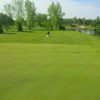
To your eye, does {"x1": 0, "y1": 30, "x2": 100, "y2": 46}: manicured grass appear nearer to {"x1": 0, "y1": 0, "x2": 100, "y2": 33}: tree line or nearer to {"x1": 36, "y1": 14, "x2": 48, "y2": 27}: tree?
{"x1": 0, "y1": 0, "x2": 100, "y2": 33}: tree line

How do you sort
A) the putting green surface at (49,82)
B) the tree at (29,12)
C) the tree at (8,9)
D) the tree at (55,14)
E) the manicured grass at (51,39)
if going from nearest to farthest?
the putting green surface at (49,82), the manicured grass at (51,39), the tree at (8,9), the tree at (29,12), the tree at (55,14)

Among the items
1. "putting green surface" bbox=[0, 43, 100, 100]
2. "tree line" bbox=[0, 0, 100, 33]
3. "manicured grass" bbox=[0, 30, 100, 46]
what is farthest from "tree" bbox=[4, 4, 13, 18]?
"putting green surface" bbox=[0, 43, 100, 100]

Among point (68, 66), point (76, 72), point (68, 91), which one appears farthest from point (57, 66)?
point (68, 91)

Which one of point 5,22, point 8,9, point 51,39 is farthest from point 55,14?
point 51,39

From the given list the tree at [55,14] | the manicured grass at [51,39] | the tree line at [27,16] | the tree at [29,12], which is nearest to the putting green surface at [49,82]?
the manicured grass at [51,39]

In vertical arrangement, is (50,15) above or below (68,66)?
above

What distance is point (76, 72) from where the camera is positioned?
6.27 metres

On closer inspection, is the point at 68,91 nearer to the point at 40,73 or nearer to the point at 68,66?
the point at 40,73

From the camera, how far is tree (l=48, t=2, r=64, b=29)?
64.0 meters

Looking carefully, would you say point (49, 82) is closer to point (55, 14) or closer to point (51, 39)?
point (51, 39)

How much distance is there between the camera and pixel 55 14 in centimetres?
6475

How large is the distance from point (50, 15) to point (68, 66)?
6070 centimetres

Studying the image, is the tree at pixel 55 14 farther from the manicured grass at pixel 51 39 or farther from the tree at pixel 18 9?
the manicured grass at pixel 51 39

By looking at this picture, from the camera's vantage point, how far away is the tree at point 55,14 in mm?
64037
